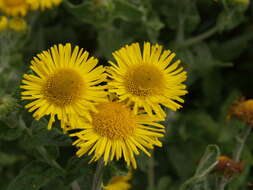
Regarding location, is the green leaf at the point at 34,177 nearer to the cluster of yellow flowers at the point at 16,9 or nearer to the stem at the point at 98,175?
the stem at the point at 98,175

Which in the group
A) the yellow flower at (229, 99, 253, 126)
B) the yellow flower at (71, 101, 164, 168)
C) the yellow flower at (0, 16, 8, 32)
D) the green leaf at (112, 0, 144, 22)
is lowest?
the yellow flower at (71, 101, 164, 168)

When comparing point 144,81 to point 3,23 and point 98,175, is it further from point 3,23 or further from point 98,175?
point 3,23

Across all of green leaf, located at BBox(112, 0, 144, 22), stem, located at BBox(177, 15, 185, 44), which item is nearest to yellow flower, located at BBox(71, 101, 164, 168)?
green leaf, located at BBox(112, 0, 144, 22)

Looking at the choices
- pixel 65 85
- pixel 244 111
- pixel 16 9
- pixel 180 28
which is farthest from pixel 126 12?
pixel 65 85

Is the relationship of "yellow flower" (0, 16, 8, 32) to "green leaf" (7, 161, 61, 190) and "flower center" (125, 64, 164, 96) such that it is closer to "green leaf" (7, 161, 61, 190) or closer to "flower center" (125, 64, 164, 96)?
"green leaf" (7, 161, 61, 190)

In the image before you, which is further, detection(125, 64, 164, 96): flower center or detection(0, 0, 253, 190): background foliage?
detection(0, 0, 253, 190): background foliage

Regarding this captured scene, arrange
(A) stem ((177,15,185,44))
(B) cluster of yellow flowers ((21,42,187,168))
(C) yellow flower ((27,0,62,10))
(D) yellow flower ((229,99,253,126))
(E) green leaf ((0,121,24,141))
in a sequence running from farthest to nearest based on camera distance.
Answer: (A) stem ((177,15,185,44))
(C) yellow flower ((27,0,62,10))
(D) yellow flower ((229,99,253,126))
(E) green leaf ((0,121,24,141))
(B) cluster of yellow flowers ((21,42,187,168))

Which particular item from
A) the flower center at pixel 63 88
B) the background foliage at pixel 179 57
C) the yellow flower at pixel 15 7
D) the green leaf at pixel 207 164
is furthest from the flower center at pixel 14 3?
the green leaf at pixel 207 164
